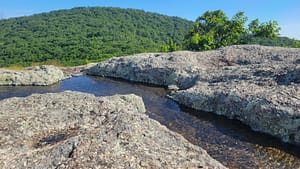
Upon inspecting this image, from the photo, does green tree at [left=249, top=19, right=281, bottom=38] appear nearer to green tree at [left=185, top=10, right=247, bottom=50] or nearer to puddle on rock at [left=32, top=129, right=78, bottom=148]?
green tree at [left=185, top=10, right=247, bottom=50]

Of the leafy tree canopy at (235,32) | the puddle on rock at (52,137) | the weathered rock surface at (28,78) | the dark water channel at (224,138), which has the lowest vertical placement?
the dark water channel at (224,138)

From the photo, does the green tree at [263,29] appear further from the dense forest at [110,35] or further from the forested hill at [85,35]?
the forested hill at [85,35]

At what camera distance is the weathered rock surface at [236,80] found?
19.4 m

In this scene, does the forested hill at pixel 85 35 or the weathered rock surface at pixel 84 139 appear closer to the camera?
the weathered rock surface at pixel 84 139

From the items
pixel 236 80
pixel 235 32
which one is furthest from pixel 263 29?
pixel 236 80

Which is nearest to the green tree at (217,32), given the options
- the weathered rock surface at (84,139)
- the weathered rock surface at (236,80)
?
the weathered rock surface at (236,80)

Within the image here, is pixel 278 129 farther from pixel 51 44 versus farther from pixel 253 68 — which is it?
pixel 51 44

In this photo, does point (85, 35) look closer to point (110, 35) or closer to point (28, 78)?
point (110, 35)

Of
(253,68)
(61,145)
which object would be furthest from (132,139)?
(253,68)

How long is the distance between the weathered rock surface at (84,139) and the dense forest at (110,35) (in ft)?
147

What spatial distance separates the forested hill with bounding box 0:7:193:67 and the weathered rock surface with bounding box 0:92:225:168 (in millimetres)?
52247

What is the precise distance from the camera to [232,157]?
15.8m

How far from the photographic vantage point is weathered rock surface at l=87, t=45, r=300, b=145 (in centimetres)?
1945

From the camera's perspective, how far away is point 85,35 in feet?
369
